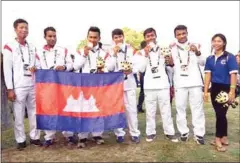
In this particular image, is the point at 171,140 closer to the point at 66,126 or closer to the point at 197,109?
the point at 197,109

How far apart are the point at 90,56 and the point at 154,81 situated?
140cm

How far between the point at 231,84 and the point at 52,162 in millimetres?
3623

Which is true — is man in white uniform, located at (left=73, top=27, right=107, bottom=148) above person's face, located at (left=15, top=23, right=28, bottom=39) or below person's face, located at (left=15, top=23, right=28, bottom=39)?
below

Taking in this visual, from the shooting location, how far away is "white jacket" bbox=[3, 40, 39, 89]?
6215 millimetres

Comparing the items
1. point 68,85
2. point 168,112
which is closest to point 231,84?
point 168,112

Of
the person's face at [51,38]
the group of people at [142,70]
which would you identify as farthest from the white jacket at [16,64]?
the person's face at [51,38]

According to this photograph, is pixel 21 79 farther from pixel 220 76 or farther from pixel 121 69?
pixel 220 76

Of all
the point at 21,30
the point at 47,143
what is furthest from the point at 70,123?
the point at 21,30

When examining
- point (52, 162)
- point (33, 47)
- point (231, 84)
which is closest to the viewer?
point (52, 162)

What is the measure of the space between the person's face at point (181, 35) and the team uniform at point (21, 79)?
9.60 feet

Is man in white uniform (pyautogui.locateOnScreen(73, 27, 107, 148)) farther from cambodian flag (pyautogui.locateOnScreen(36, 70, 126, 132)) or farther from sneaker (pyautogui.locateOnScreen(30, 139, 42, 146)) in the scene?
sneaker (pyautogui.locateOnScreen(30, 139, 42, 146))

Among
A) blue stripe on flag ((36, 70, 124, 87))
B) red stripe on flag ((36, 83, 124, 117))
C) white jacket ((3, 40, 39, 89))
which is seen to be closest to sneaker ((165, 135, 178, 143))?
red stripe on flag ((36, 83, 124, 117))

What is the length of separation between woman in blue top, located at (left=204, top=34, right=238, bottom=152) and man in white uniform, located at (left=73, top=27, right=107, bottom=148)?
216cm

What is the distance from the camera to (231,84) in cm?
627
